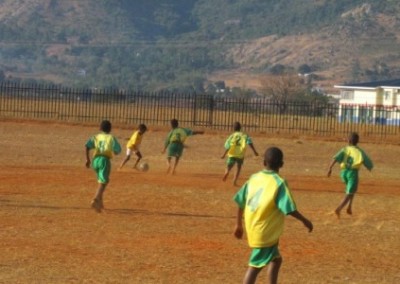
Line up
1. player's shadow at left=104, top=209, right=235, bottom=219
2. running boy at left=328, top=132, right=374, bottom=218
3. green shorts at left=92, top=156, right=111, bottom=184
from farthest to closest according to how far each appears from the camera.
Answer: running boy at left=328, top=132, right=374, bottom=218 → player's shadow at left=104, top=209, right=235, bottom=219 → green shorts at left=92, top=156, right=111, bottom=184

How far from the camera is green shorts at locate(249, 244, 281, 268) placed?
11.0 metres

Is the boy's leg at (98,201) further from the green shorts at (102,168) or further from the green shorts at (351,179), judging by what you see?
the green shorts at (351,179)

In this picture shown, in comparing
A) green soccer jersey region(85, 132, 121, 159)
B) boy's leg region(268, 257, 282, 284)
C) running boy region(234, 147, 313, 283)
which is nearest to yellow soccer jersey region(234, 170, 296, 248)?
running boy region(234, 147, 313, 283)

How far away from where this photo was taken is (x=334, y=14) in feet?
652

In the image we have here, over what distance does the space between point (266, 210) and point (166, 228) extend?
7177mm

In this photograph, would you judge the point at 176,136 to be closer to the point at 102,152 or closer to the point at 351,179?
the point at 351,179

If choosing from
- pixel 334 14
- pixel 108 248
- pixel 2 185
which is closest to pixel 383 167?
pixel 2 185

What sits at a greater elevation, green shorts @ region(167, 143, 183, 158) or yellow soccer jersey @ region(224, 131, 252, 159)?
yellow soccer jersey @ region(224, 131, 252, 159)

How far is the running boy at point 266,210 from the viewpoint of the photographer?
10852mm

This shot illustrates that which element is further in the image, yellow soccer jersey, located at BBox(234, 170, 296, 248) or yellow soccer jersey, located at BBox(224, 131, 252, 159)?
yellow soccer jersey, located at BBox(224, 131, 252, 159)

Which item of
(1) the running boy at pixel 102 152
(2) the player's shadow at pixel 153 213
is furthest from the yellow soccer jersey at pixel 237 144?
(1) the running boy at pixel 102 152

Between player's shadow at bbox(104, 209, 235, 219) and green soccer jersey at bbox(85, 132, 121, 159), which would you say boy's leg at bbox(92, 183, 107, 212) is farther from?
green soccer jersey at bbox(85, 132, 121, 159)

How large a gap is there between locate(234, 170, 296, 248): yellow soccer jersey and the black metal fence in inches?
1525

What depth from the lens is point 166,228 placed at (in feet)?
58.9
